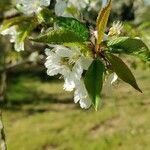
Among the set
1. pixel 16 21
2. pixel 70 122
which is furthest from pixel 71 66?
pixel 70 122

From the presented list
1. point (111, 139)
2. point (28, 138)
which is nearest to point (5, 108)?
point (28, 138)

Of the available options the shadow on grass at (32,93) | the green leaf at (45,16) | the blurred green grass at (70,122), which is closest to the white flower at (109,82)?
the green leaf at (45,16)

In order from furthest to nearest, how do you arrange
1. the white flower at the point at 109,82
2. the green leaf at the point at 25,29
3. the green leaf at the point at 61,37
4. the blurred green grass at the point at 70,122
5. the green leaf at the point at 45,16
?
the blurred green grass at the point at 70,122
the green leaf at the point at 25,29
the green leaf at the point at 45,16
the white flower at the point at 109,82
the green leaf at the point at 61,37

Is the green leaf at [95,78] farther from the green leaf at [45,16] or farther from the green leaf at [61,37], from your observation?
the green leaf at [45,16]

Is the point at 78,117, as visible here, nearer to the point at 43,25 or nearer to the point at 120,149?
the point at 120,149

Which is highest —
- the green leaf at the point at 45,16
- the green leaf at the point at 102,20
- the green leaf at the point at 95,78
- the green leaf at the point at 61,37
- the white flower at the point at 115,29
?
the green leaf at the point at 102,20

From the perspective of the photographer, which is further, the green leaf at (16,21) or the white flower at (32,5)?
the green leaf at (16,21)
